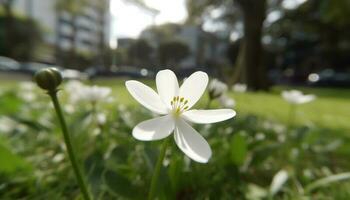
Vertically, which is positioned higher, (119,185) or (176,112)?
(176,112)

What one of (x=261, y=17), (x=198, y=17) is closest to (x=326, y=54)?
(x=198, y=17)

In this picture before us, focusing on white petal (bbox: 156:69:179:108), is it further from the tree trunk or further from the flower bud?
the tree trunk

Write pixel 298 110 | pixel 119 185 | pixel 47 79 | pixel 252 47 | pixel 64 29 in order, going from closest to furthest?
pixel 47 79
pixel 119 185
pixel 298 110
pixel 252 47
pixel 64 29

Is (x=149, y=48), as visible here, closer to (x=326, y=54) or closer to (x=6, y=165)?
(x=326, y=54)

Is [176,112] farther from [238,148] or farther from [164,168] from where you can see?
[238,148]

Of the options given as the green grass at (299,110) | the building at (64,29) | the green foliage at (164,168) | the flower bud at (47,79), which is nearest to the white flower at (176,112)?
the flower bud at (47,79)

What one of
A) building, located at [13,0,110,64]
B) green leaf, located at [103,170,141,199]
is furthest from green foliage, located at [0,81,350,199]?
building, located at [13,0,110,64]

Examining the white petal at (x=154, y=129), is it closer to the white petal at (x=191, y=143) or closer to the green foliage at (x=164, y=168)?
the white petal at (x=191, y=143)

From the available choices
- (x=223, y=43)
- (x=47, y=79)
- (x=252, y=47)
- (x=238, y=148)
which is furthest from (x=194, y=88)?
(x=223, y=43)
